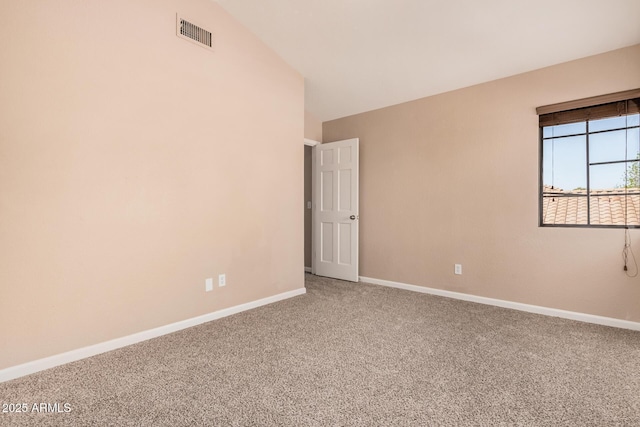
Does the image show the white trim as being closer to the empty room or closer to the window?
the empty room

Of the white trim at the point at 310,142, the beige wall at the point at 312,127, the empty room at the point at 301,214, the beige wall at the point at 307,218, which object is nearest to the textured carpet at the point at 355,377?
the empty room at the point at 301,214

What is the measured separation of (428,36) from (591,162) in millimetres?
2000

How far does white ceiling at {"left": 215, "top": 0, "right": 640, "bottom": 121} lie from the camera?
2662 mm

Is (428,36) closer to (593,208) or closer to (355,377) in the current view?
(593,208)

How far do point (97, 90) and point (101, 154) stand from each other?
1.56 ft

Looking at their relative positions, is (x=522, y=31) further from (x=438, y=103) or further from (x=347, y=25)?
(x=347, y=25)

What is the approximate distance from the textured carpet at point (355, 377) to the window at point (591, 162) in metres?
1.05

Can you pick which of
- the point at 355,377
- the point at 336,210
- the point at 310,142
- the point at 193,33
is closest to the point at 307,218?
the point at 336,210

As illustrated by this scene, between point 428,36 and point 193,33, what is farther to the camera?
point 428,36

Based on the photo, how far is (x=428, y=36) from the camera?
10.2ft

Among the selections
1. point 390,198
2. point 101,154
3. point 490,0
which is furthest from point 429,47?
point 101,154

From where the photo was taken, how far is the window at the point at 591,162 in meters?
2.93

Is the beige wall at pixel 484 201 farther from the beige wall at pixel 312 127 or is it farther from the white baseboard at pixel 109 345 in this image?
the white baseboard at pixel 109 345

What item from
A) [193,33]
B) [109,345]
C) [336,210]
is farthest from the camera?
[336,210]
